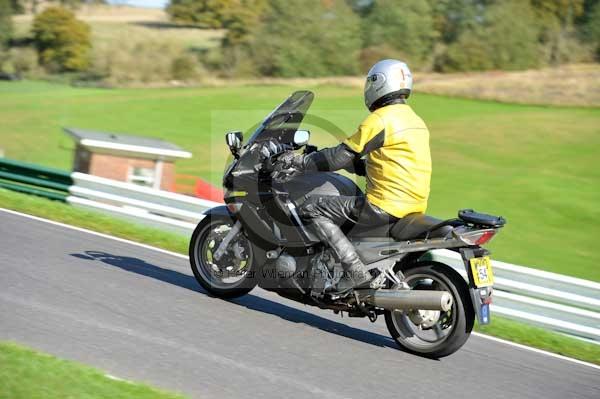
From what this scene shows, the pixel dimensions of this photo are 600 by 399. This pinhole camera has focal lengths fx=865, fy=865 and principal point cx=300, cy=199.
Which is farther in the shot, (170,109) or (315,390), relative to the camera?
(170,109)

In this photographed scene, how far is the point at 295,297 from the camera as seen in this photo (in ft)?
23.8

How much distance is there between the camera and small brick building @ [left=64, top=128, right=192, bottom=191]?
56.6ft

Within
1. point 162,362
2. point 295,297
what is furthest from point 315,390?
point 295,297

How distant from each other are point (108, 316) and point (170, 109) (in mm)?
41638

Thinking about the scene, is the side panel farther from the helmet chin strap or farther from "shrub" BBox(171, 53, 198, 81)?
"shrub" BBox(171, 53, 198, 81)

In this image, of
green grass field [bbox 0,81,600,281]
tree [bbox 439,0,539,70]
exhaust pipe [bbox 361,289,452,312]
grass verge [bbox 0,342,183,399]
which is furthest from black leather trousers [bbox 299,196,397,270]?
tree [bbox 439,0,539,70]

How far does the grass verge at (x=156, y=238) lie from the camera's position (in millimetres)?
8109

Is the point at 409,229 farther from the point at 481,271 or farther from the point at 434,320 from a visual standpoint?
the point at 434,320

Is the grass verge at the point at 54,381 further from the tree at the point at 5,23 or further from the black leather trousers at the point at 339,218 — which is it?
the tree at the point at 5,23

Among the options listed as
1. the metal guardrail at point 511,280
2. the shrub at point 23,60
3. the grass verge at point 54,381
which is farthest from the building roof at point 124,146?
the shrub at point 23,60

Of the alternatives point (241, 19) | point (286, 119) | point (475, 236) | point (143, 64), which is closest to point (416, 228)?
point (475, 236)

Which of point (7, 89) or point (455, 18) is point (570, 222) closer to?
point (7, 89)

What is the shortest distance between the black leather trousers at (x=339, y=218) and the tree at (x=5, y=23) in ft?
184

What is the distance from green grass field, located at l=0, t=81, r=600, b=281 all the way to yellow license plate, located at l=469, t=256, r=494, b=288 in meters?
16.2
